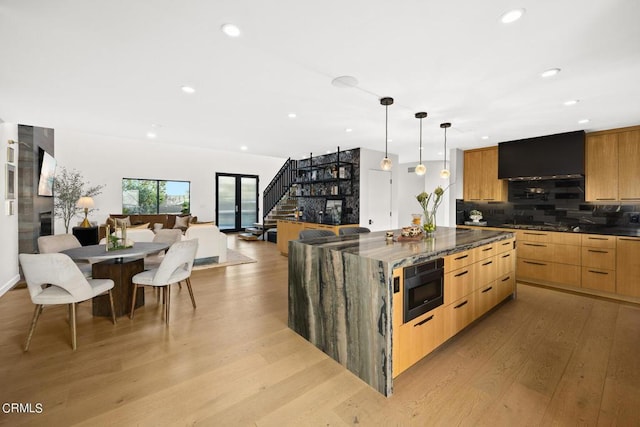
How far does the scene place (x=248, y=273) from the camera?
515 cm

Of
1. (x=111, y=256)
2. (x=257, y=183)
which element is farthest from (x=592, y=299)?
(x=257, y=183)

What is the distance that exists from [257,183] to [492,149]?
8642 millimetres

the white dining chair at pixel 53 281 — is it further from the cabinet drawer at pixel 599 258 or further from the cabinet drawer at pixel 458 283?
the cabinet drawer at pixel 599 258

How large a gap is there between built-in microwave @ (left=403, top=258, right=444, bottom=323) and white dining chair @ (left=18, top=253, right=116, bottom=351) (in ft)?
9.55

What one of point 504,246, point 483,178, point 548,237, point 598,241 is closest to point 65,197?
point 504,246

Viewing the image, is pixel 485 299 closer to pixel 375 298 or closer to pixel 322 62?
pixel 375 298

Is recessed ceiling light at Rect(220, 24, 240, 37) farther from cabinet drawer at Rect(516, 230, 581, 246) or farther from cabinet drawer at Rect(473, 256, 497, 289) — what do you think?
cabinet drawer at Rect(516, 230, 581, 246)

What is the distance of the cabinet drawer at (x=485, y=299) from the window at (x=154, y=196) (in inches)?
380

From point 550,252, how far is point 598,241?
0.61m

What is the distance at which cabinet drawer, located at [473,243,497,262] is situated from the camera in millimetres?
2967

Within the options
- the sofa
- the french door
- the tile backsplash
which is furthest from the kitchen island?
the french door

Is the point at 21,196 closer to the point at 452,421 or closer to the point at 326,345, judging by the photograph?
the point at 326,345

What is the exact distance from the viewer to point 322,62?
2.61 m

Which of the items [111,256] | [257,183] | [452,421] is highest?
[257,183]
